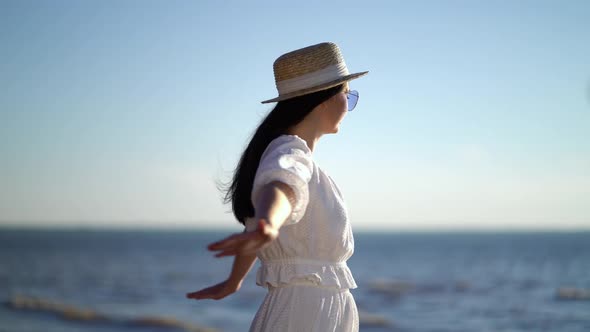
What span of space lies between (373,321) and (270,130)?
1136 centimetres

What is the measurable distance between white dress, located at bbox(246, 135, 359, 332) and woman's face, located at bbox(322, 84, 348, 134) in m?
0.15

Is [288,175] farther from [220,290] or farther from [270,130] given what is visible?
[220,290]

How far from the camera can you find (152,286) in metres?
22.2

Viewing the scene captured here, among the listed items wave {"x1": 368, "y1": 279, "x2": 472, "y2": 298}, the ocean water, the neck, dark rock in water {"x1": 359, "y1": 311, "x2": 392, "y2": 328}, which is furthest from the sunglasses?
wave {"x1": 368, "y1": 279, "x2": 472, "y2": 298}

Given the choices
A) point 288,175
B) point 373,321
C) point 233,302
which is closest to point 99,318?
point 233,302

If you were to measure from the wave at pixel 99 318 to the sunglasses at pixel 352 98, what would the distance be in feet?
33.3

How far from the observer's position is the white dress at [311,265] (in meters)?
1.99

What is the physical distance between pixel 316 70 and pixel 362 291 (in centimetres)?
1817

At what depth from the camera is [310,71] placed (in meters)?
2.07

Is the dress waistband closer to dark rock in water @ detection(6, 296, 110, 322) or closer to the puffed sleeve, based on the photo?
the puffed sleeve

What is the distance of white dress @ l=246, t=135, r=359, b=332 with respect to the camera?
6.54 feet

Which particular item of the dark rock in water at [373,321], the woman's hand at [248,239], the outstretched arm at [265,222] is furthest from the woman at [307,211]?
the dark rock in water at [373,321]

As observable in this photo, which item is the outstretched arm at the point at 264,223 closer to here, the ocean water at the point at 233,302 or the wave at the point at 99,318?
the ocean water at the point at 233,302

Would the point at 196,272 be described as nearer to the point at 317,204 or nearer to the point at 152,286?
the point at 152,286
